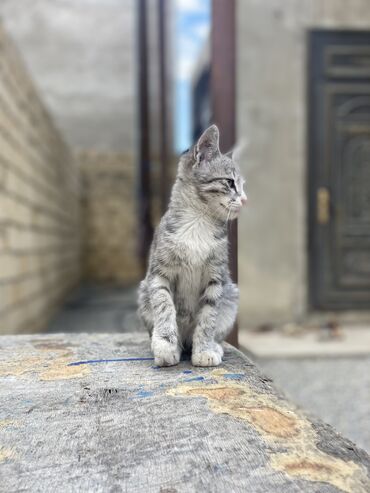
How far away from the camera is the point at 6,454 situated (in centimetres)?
118

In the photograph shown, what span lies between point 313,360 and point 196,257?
3093 mm

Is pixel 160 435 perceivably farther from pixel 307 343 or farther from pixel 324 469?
pixel 307 343

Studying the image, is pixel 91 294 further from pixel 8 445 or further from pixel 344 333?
pixel 8 445

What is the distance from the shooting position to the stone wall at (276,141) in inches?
215

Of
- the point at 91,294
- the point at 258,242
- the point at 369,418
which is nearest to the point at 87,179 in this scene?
the point at 91,294

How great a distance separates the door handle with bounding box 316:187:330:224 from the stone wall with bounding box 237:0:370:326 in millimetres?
152

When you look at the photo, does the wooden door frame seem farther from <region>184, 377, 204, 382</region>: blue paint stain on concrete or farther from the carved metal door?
the carved metal door

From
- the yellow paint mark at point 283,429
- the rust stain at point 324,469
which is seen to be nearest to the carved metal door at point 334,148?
the yellow paint mark at point 283,429

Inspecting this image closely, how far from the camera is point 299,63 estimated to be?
5535mm

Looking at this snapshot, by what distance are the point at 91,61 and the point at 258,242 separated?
8.35 metres

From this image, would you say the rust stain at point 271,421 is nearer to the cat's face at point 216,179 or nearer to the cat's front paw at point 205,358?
the cat's front paw at point 205,358

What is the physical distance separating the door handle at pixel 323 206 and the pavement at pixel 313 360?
122 centimetres

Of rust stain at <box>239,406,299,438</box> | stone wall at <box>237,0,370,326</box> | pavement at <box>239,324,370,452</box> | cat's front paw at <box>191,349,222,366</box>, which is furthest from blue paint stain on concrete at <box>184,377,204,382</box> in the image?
stone wall at <box>237,0,370,326</box>

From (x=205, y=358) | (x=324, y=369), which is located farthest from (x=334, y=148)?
(x=205, y=358)
